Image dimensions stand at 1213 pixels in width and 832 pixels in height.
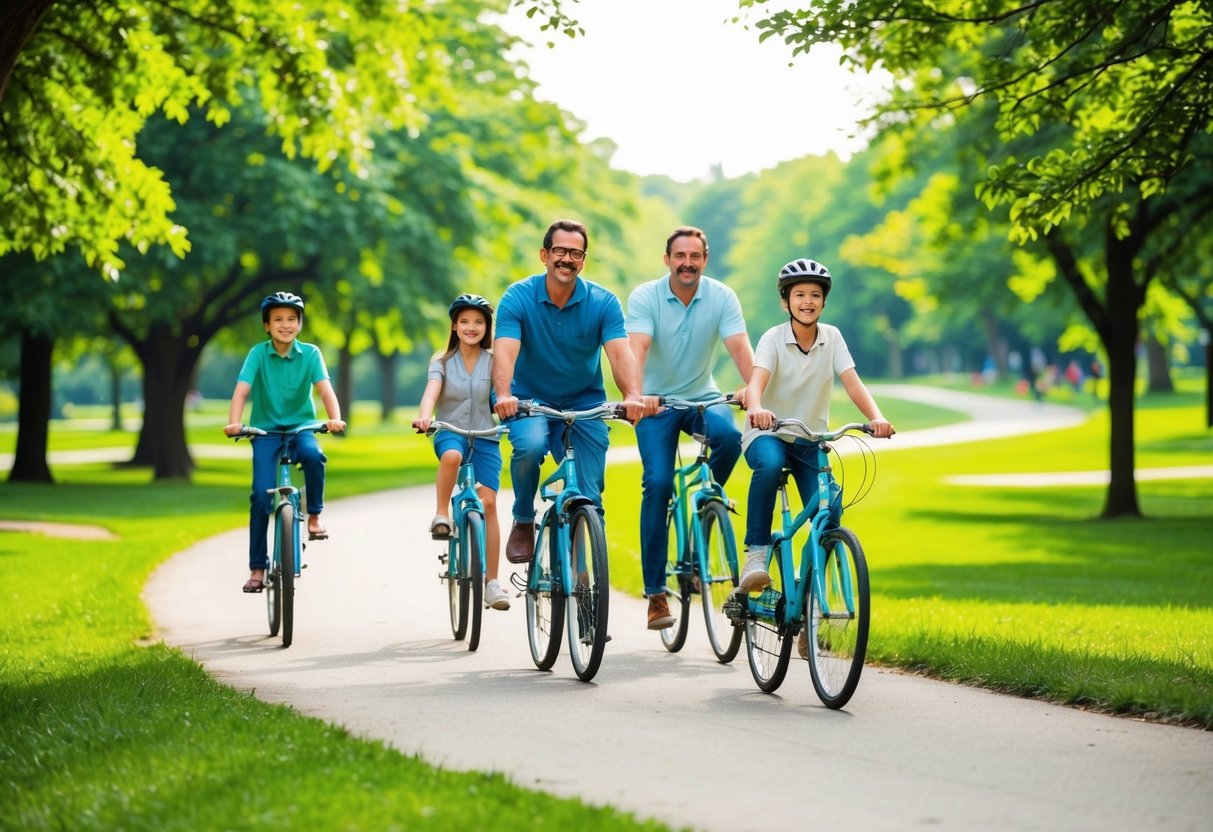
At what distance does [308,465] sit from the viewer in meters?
9.88

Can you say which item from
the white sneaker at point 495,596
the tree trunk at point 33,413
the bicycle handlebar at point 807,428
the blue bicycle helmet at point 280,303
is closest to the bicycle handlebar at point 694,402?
the bicycle handlebar at point 807,428

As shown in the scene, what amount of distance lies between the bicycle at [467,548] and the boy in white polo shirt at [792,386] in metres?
1.71

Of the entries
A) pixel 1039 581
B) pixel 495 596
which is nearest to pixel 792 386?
pixel 495 596

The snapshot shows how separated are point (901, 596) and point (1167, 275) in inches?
448

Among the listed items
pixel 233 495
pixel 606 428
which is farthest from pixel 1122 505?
pixel 606 428

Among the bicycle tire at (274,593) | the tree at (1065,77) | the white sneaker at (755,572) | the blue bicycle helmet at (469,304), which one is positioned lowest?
the bicycle tire at (274,593)

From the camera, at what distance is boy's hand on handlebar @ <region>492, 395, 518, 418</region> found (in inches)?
311

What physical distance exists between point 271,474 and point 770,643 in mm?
3461

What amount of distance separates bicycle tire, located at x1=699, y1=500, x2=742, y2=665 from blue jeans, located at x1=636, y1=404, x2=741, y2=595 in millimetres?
221

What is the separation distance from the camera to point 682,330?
353 inches

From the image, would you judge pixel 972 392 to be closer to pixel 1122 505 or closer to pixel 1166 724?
pixel 1122 505

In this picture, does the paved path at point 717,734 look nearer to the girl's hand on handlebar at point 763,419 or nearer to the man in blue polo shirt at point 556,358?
the man in blue polo shirt at point 556,358

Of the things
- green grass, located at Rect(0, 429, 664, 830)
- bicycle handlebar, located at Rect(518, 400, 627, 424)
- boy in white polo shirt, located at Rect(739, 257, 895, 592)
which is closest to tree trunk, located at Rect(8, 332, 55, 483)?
green grass, located at Rect(0, 429, 664, 830)

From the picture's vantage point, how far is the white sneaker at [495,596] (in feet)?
29.8
